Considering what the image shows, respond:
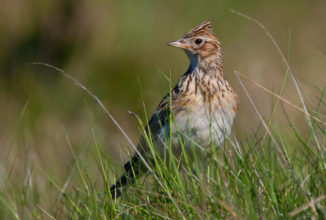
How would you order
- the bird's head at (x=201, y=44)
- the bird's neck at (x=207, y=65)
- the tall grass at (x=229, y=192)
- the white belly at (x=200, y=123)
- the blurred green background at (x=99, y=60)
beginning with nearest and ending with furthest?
the tall grass at (x=229, y=192), the white belly at (x=200, y=123), the bird's neck at (x=207, y=65), the bird's head at (x=201, y=44), the blurred green background at (x=99, y=60)

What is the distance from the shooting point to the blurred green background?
9711mm

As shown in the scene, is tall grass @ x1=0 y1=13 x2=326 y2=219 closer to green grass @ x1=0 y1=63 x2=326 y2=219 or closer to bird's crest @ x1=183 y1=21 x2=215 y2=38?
green grass @ x1=0 y1=63 x2=326 y2=219

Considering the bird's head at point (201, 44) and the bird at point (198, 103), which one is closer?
the bird at point (198, 103)

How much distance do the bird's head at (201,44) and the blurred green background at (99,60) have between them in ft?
9.68

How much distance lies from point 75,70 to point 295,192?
23.2 ft

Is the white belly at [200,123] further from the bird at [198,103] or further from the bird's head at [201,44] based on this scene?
the bird's head at [201,44]

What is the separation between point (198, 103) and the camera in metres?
5.41

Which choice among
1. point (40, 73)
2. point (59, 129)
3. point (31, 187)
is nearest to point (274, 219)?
point (31, 187)

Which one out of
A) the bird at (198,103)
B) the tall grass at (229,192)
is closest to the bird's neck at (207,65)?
the bird at (198,103)

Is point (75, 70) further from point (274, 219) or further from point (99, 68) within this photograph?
point (274, 219)

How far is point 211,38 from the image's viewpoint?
6.03 meters

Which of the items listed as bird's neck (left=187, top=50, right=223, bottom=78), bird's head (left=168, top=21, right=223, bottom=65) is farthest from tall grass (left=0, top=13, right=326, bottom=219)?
bird's head (left=168, top=21, right=223, bottom=65)

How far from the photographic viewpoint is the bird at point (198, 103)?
5191 millimetres

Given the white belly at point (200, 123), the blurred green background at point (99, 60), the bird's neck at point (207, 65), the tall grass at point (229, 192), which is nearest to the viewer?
the tall grass at point (229, 192)
